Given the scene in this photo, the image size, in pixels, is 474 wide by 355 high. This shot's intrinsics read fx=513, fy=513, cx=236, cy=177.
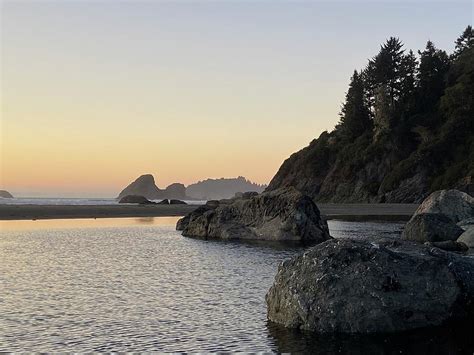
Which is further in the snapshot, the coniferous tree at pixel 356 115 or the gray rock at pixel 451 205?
the coniferous tree at pixel 356 115

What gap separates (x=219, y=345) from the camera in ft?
34.0

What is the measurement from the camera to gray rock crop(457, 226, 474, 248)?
92.8ft

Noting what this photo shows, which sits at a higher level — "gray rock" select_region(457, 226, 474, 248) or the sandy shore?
the sandy shore

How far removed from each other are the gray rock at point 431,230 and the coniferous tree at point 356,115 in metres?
85.1

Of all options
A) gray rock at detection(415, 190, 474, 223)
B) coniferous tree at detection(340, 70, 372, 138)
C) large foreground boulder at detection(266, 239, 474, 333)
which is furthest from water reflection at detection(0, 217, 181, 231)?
coniferous tree at detection(340, 70, 372, 138)

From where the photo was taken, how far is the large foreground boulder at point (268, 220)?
33000 mm

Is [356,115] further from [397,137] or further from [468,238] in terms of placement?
[468,238]

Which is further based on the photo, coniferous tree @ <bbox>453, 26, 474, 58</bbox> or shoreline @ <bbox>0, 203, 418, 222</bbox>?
coniferous tree @ <bbox>453, 26, 474, 58</bbox>

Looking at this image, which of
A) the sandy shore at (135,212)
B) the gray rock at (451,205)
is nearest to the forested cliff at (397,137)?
the sandy shore at (135,212)

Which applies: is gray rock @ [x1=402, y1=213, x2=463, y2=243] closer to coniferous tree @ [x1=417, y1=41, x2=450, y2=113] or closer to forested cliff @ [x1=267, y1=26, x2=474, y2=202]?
forested cliff @ [x1=267, y1=26, x2=474, y2=202]

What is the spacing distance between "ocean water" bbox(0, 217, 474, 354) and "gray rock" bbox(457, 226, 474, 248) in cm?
1144

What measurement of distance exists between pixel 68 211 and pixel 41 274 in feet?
156

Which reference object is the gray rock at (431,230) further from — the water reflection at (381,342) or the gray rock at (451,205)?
the water reflection at (381,342)

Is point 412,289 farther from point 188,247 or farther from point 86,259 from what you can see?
point 188,247
